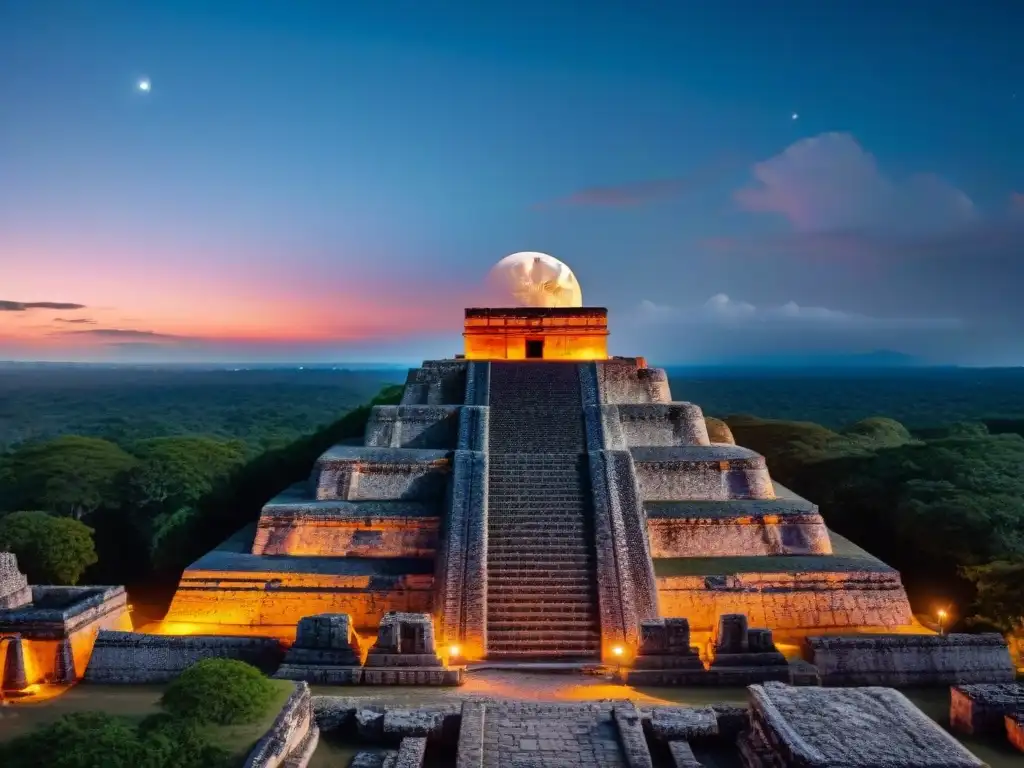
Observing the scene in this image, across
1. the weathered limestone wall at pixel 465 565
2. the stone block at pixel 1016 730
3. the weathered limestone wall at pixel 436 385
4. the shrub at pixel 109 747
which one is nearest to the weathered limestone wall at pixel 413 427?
the weathered limestone wall at pixel 436 385

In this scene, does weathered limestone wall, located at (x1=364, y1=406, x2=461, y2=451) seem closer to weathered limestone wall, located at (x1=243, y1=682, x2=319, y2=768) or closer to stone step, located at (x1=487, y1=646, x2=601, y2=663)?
stone step, located at (x1=487, y1=646, x2=601, y2=663)

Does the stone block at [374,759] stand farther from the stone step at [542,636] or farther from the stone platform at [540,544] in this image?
the stone step at [542,636]

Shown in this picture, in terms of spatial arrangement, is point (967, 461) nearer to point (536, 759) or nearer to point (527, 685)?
point (527, 685)

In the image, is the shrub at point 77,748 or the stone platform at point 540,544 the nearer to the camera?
the shrub at point 77,748

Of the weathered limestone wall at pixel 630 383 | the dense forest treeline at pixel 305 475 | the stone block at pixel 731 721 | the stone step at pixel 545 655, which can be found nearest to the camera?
the stone block at pixel 731 721

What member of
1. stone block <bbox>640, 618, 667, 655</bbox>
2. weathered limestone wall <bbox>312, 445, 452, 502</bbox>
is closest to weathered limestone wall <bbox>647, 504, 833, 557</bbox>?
stone block <bbox>640, 618, 667, 655</bbox>

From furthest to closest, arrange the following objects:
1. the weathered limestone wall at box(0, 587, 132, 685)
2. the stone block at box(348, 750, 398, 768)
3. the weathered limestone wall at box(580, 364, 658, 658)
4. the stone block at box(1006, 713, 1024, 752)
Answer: the weathered limestone wall at box(580, 364, 658, 658) → the weathered limestone wall at box(0, 587, 132, 685) → the stone block at box(1006, 713, 1024, 752) → the stone block at box(348, 750, 398, 768)
